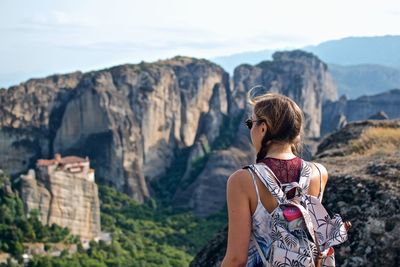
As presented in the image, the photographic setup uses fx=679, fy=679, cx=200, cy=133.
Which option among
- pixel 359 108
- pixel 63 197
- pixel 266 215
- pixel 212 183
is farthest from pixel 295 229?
pixel 359 108

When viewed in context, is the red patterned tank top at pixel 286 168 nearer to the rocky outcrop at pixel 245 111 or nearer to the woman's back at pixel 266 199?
the woman's back at pixel 266 199

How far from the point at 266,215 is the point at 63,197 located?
46329 mm

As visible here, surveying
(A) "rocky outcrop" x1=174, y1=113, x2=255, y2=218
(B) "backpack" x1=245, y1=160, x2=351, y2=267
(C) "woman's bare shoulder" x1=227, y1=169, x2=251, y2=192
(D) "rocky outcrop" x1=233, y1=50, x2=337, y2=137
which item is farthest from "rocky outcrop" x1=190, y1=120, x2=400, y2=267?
(D) "rocky outcrop" x1=233, y1=50, x2=337, y2=137

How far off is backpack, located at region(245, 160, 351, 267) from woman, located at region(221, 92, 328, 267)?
0.05 meters

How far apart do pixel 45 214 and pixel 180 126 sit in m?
37.1

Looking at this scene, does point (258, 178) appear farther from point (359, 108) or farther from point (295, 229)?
point (359, 108)

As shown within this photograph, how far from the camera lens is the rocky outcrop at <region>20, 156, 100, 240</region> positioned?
4750 cm

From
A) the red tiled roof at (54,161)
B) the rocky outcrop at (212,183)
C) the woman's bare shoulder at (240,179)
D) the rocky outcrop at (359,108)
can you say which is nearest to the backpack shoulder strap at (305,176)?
the woman's bare shoulder at (240,179)

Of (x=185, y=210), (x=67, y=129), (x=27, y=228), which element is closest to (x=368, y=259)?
(x=27, y=228)

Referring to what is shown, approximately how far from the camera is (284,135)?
4.37 m

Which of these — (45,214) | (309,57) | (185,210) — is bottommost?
(185,210)

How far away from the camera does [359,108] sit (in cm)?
10000

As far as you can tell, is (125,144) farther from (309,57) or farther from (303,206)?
(303,206)

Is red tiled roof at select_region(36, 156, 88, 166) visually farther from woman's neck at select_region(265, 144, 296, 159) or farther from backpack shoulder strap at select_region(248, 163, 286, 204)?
backpack shoulder strap at select_region(248, 163, 286, 204)
